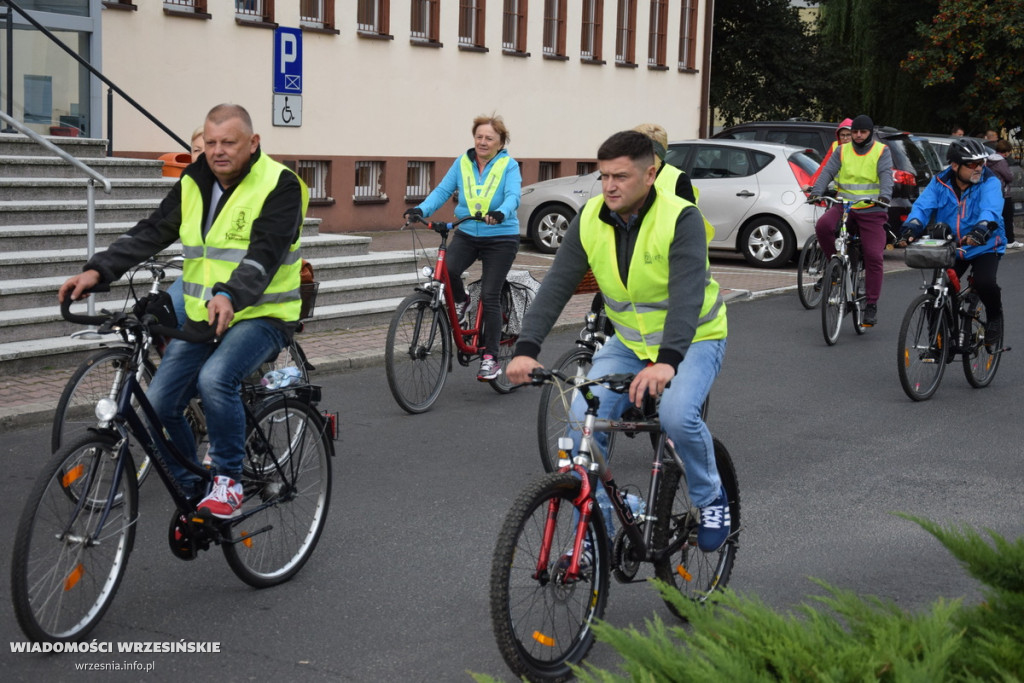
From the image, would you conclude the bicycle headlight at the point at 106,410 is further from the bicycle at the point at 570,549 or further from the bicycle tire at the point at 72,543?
the bicycle at the point at 570,549

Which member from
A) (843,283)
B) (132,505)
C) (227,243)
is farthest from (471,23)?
(132,505)

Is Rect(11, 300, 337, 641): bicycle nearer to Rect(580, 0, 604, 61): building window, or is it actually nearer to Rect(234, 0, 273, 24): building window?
Rect(234, 0, 273, 24): building window

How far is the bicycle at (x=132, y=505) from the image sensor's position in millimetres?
4430

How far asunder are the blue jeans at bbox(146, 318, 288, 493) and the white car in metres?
13.5

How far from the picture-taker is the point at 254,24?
19156mm

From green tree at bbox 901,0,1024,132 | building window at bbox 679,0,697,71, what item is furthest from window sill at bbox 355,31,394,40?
green tree at bbox 901,0,1024,132

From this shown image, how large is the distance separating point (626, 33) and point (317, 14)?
9347 millimetres

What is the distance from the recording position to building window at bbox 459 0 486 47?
77.8ft

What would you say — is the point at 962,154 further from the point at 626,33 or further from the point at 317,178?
the point at 626,33

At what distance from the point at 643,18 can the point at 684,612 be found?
89.0 feet

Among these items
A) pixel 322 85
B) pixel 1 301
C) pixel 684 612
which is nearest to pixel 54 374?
pixel 1 301

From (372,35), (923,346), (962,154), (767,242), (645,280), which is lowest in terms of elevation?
(923,346)

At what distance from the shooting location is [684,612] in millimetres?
2506

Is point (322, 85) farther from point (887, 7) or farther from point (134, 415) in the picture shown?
point (887, 7)
